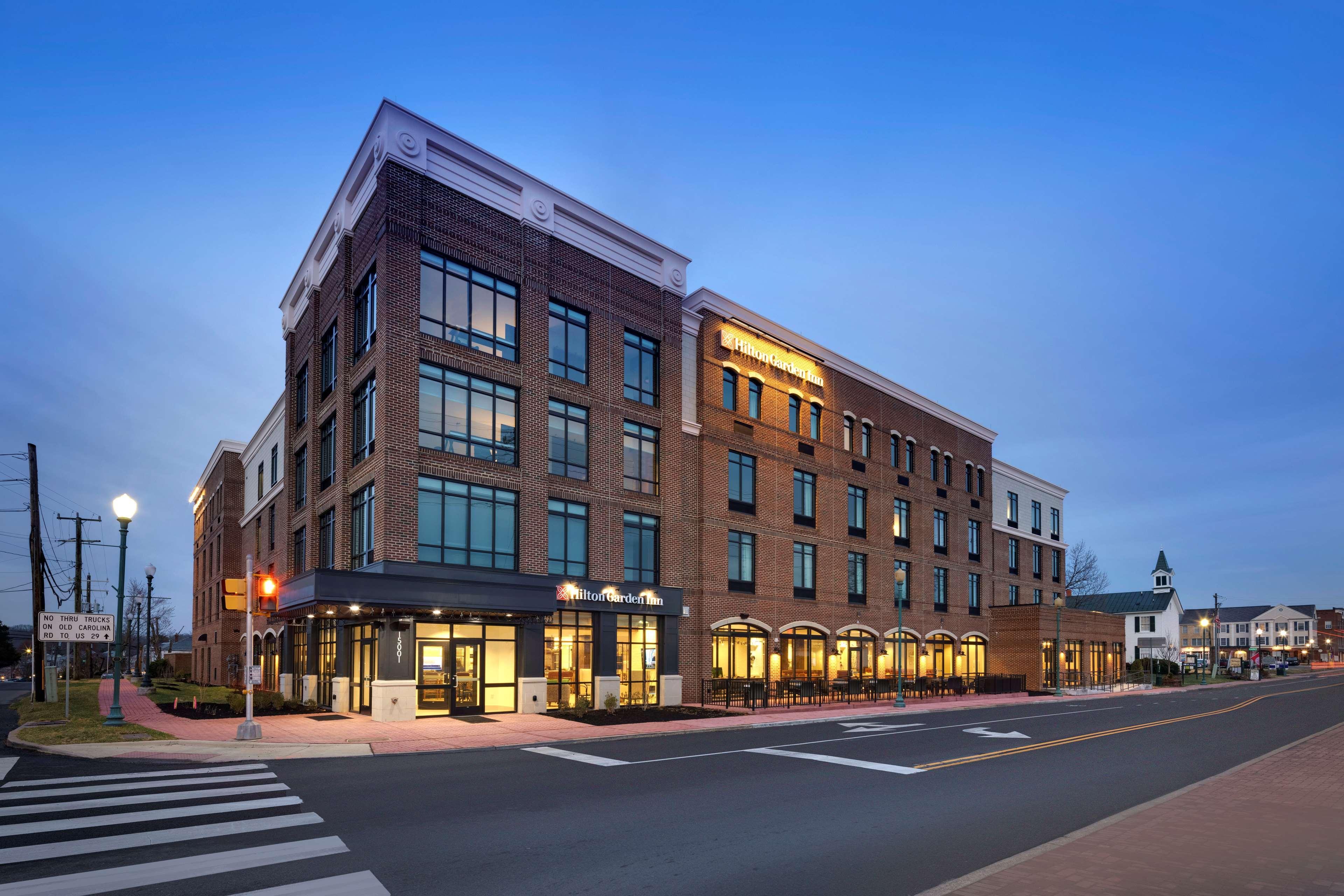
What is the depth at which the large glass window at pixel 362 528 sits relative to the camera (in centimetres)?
2625

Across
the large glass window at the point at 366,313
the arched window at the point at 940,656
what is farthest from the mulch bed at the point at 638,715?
the arched window at the point at 940,656

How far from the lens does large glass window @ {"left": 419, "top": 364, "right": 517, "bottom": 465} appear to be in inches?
1035

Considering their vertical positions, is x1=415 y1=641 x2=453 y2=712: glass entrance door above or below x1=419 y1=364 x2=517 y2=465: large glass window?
below

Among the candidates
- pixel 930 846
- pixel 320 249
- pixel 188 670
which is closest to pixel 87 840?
pixel 930 846

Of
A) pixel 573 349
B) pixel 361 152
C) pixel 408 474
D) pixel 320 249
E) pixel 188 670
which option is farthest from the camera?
pixel 188 670

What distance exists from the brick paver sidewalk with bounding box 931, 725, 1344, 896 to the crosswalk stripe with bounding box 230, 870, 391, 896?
4.95 m

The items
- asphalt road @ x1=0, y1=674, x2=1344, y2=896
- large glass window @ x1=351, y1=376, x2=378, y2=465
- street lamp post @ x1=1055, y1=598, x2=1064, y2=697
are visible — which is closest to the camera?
asphalt road @ x1=0, y1=674, x2=1344, y2=896

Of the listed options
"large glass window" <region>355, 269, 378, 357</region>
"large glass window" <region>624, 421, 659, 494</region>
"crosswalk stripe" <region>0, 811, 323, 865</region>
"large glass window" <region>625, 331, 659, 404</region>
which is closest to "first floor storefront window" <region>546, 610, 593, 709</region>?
"large glass window" <region>624, 421, 659, 494</region>

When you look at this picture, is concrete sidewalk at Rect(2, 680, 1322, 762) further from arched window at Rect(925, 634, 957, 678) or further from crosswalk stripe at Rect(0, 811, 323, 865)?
arched window at Rect(925, 634, 957, 678)

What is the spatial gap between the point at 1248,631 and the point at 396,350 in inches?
7439

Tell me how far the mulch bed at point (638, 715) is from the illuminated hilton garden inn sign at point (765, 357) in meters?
15.0

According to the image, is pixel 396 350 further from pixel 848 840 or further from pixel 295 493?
pixel 848 840

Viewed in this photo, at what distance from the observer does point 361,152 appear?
28000 mm

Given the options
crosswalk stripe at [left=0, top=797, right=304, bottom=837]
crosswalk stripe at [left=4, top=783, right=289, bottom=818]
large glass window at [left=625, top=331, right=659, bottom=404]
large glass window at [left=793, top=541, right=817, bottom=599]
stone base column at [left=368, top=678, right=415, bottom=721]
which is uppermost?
large glass window at [left=625, top=331, right=659, bottom=404]
